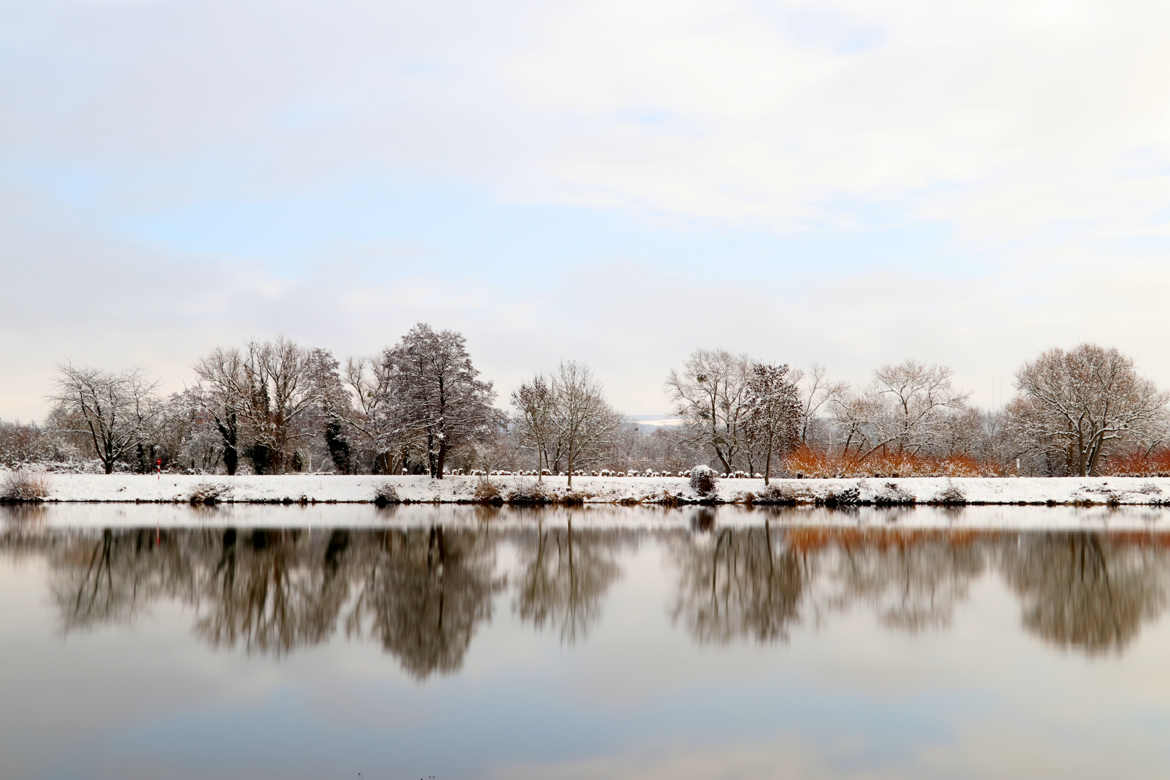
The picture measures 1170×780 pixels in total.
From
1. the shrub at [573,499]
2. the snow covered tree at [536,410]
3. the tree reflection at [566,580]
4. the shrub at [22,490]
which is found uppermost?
the snow covered tree at [536,410]

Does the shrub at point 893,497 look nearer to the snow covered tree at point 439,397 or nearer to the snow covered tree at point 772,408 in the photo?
the snow covered tree at point 772,408

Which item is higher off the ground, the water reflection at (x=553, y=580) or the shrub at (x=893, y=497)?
the shrub at (x=893, y=497)

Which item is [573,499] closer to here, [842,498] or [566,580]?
[842,498]

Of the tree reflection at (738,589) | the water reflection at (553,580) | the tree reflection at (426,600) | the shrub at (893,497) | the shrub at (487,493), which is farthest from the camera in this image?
the shrub at (893,497)

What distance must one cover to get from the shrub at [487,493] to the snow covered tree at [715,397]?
1823 cm

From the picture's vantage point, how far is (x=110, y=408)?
56.9 metres

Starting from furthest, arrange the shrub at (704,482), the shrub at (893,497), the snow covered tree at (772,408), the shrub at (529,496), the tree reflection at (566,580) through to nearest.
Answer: the snow covered tree at (772,408)
the shrub at (704,482)
the shrub at (893,497)
the shrub at (529,496)
the tree reflection at (566,580)

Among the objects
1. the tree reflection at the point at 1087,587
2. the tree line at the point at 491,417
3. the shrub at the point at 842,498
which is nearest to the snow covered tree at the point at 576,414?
the tree line at the point at 491,417

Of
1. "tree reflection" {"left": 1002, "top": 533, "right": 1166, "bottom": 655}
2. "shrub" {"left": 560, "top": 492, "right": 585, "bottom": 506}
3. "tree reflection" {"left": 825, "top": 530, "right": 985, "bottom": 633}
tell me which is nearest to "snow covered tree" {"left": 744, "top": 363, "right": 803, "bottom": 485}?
"shrub" {"left": 560, "top": 492, "right": 585, "bottom": 506}

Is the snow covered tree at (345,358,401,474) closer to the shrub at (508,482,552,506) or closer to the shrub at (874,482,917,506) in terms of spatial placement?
the shrub at (508,482,552,506)

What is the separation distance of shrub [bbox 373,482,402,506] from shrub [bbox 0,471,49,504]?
1661 centimetres

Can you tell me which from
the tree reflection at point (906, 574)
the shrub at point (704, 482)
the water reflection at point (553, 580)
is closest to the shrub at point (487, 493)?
the shrub at point (704, 482)

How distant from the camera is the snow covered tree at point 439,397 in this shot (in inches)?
1853

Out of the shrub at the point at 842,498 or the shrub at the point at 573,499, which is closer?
the shrub at the point at 842,498
